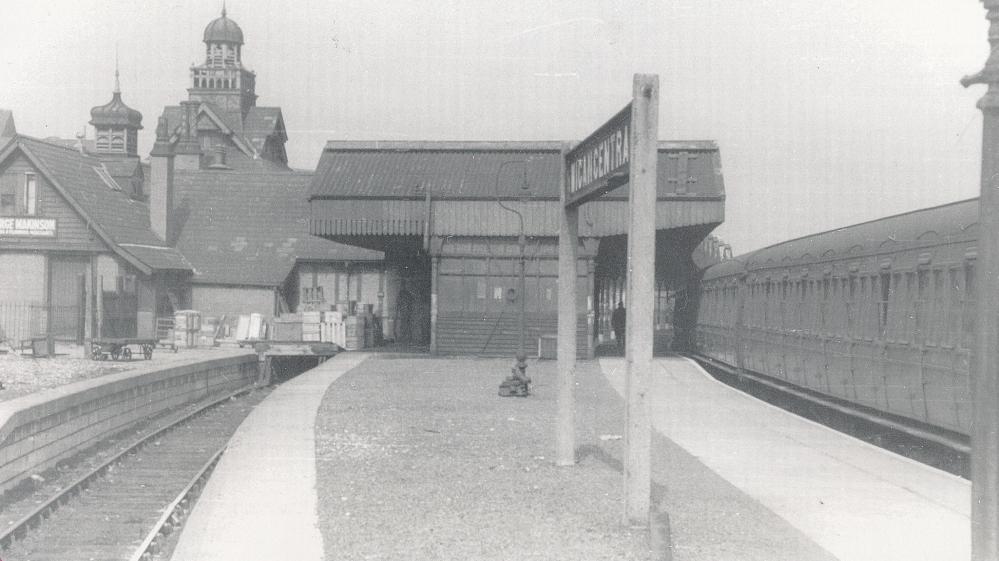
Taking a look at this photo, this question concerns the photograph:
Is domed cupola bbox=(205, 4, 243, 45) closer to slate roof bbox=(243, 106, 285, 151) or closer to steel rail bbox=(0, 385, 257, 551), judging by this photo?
slate roof bbox=(243, 106, 285, 151)

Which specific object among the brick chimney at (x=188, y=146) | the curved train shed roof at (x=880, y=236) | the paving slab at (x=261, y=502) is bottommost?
the paving slab at (x=261, y=502)

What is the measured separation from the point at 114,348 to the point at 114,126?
42210 millimetres

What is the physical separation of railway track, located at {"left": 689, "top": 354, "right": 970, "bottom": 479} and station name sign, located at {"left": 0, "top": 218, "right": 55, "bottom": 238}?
23862mm

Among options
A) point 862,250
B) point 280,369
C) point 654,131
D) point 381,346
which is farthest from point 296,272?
point 654,131

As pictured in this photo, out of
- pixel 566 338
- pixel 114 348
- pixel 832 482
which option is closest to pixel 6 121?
pixel 114 348

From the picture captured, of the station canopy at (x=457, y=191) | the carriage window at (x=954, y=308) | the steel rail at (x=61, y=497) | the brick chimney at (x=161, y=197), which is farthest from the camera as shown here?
the brick chimney at (x=161, y=197)

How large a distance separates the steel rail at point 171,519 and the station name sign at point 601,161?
15.7 ft

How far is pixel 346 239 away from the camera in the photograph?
33656 millimetres

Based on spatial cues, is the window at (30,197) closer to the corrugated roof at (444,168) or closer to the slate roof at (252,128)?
the corrugated roof at (444,168)

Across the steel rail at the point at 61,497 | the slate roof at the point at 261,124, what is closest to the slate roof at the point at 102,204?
the steel rail at the point at 61,497

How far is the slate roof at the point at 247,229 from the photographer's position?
138 feet

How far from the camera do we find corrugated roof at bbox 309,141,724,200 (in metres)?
31.8

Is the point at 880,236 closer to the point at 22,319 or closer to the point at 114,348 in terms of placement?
the point at 114,348

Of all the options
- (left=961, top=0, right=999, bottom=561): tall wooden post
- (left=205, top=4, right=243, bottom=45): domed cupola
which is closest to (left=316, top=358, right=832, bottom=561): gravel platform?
(left=961, top=0, right=999, bottom=561): tall wooden post
